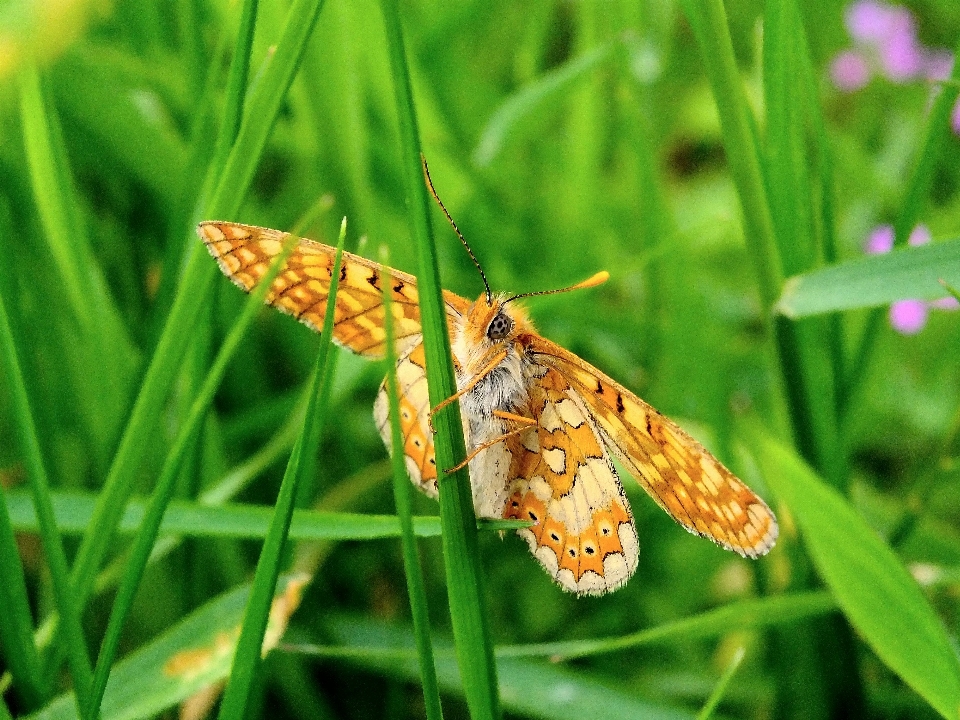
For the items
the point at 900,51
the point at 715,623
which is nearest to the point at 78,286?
the point at 715,623

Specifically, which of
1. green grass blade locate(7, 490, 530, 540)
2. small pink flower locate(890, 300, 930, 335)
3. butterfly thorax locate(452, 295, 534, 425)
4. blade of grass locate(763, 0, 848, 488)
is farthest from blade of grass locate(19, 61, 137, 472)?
small pink flower locate(890, 300, 930, 335)

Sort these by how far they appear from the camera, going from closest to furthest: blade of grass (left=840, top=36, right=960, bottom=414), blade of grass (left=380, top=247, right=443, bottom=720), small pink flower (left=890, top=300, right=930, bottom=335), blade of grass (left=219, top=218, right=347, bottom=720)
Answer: blade of grass (left=380, top=247, right=443, bottom=720) < blade of grass (left=219, top=218, right=347, bottom=720) < blade of grass (left=840, top=36, right=960, bottom=414) < small pink flower (left=890, top=300, right=930, bottom=335)

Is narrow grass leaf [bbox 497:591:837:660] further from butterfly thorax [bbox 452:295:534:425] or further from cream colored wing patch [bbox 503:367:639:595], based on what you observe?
butterfly thorax [bbox 452:295:534:425]

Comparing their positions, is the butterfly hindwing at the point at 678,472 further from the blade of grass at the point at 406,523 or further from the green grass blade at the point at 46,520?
the green grass blade at the point at 46,520

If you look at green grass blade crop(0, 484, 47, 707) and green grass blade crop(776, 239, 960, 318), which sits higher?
green grass blade crop(776, 239, 960, 318)

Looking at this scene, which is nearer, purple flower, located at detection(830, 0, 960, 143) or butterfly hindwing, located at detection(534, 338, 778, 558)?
butterfly hindwing, located at detection(534, 338, 778, 558)

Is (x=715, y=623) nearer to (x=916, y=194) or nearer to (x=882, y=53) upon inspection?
(x=916, y=194)

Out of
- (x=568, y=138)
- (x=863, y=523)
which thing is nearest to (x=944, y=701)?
(x=863, y=523)
